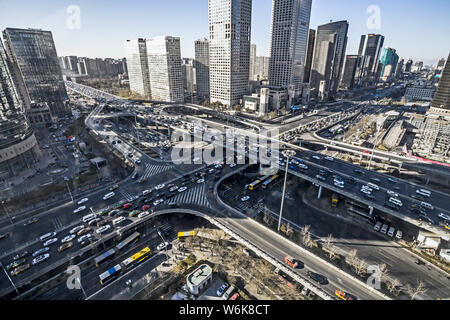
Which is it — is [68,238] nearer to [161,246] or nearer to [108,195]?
[108,195]

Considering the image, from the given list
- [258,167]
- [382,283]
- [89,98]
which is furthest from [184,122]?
[89,98]

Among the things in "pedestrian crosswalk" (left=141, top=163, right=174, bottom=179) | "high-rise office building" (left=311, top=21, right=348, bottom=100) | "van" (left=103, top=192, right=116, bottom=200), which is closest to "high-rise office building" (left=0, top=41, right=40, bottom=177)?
"van" (left=103, top=192, right=116, bottom=200)

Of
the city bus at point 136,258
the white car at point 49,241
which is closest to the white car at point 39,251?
the white car at point 49,241

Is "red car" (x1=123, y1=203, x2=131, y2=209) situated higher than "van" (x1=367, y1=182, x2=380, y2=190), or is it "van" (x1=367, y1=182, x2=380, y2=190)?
"van" (x1=367, y1=182, x2=380, y2=190)

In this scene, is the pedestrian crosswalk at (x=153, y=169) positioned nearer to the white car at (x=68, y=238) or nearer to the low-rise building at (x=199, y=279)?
the white car at (x=68, y=238)

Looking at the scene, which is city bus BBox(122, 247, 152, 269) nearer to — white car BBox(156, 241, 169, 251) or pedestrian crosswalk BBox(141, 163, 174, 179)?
white car BBox(156, 241, 169, 251)

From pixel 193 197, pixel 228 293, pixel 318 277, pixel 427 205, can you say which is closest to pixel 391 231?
pixel 427 205
